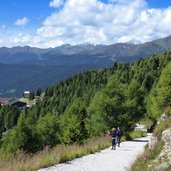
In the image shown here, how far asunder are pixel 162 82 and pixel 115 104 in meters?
18.0

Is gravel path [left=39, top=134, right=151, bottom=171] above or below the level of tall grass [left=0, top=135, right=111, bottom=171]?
below

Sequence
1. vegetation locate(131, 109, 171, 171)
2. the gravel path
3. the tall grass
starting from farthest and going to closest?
the gravel path → the tall grass → vegetation locate(131, 109, 171, 171)

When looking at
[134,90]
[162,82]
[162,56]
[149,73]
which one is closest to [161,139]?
[162,82]

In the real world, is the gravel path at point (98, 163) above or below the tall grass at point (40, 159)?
below

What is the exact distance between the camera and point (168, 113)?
2069 centimetres

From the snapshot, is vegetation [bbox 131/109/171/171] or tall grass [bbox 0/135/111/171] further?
tall grass [bbox 0/135/111/171]

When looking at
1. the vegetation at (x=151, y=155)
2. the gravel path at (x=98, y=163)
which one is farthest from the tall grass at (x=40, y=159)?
the vegetation at (x=151, y=155)

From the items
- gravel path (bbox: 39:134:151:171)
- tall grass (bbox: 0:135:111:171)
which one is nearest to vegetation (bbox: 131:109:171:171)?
gravel path (bbox: 39:134:151:171)

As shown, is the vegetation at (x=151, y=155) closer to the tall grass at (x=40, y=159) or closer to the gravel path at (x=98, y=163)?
the gravel path at (x=98, y=163)

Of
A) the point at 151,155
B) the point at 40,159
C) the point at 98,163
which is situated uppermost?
the point at 151,155

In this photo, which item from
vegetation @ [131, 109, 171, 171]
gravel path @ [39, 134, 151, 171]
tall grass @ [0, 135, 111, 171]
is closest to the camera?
vegetation @ [131, 109, 171, 171]

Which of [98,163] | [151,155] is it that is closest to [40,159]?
[98,163]

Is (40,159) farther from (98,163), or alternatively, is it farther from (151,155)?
(151,155)

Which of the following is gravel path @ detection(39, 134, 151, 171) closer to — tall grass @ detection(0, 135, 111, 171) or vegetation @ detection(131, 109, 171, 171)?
tall grass @ detection(0, 135, 111, 171)
